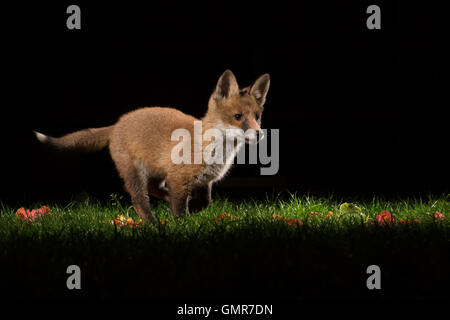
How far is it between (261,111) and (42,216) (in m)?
2.17

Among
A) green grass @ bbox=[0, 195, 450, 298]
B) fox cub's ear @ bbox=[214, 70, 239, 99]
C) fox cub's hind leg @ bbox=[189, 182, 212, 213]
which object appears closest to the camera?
green grass @ bbox=[0, 195, 450, 298]

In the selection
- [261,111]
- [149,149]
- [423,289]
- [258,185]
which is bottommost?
[423,289]

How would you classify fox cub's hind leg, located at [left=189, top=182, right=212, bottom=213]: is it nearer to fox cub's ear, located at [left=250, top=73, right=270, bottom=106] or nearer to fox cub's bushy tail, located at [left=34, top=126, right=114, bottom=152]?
fox cub's ear, located at [left=250, top=73, right=270, bottom=106]

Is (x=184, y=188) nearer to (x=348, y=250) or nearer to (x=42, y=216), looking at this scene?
(x=42, y=216)

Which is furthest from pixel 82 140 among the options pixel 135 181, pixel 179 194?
pixel 179 194

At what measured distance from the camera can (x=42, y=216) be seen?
13.8 ft

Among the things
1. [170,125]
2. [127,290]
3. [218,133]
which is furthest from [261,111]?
[127,290]

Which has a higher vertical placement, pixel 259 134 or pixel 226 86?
pixel 226 86

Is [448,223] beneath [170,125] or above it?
beneath

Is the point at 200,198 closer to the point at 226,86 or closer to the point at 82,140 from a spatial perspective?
the point at 226,86

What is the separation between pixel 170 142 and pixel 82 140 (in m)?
0.86

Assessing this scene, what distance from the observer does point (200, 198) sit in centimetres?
440

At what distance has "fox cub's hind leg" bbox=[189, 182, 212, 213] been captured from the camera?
438 centimetres

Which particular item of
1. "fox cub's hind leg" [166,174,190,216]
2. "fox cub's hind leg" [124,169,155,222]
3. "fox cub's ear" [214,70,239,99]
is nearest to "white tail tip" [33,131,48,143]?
"fox cub's hind leg" [124,169,155,222]
